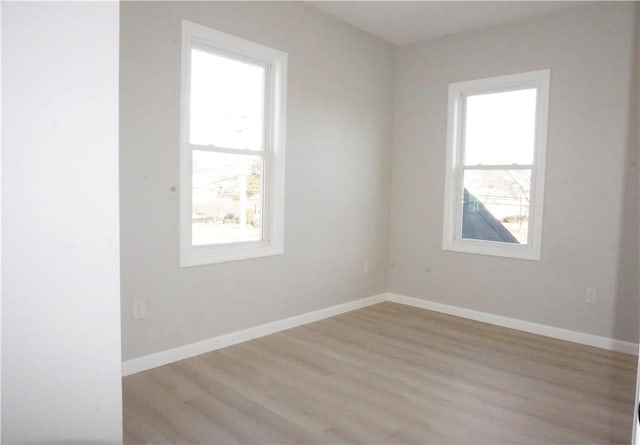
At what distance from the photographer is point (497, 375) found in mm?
3141

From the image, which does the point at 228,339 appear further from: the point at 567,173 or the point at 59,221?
the point at 567,173

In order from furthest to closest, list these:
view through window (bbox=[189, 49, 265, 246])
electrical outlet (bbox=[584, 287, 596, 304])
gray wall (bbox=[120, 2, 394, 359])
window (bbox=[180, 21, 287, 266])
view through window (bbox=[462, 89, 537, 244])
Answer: view through window (bbox=[462, 89, 537, 244]), electrical outlet (bbox=[584, 287, 596, 304]), view through window (bbox=[189, 49, 265, 246]), window (bbox=[180, 21, 287, 266]), gray wall (bbox=[120, 2, 394, 359])

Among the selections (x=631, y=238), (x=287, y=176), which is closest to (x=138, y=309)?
(x=287, y=176)

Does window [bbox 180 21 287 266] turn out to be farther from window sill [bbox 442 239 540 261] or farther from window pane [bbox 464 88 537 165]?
window pane [bbox 464 88 537 165]

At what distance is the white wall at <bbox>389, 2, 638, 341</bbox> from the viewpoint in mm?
3730

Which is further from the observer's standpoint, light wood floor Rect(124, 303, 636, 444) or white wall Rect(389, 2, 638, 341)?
white wall Rect(389, 2, 638, 341)

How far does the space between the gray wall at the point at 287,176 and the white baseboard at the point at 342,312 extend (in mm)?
61

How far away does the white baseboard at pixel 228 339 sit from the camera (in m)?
3.08

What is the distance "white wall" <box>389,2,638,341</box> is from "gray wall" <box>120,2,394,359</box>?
0.57 m

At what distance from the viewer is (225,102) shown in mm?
3576

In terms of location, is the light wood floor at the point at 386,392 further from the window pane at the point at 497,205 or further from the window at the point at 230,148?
the window pane at the point at 497,205

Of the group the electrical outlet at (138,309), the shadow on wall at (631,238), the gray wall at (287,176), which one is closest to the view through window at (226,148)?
the gray wall at (287,176)

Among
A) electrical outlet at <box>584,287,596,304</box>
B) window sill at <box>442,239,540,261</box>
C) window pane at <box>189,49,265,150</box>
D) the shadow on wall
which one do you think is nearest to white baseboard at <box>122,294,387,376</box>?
window sill at <box>442,239,540,261</box>

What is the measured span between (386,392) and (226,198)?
187cm
